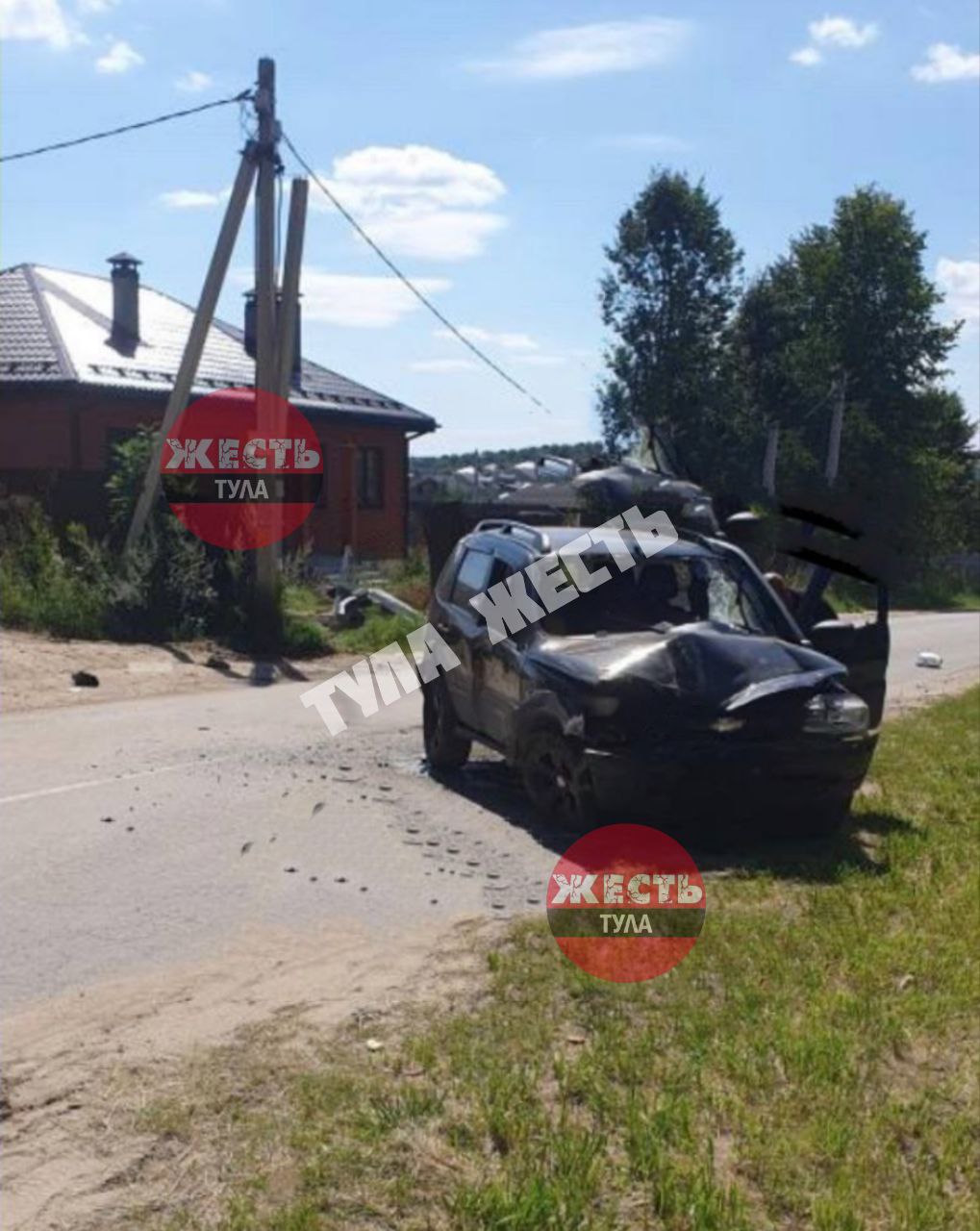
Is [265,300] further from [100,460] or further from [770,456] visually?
[770,456]

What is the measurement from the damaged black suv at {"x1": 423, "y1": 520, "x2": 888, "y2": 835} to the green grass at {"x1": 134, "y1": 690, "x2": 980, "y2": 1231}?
1230 mm

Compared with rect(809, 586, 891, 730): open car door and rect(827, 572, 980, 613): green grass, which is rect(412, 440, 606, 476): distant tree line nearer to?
rect(827, 572, 980, 613): green grass

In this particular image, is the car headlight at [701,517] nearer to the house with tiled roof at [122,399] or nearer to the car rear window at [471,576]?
the car rear window at [471,576]

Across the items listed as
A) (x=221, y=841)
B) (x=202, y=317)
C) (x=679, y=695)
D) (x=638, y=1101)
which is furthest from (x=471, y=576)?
(x=202, y=317)

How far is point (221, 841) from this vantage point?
24.8ft

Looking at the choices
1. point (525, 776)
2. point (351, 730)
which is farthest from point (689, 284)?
point (525, 776)

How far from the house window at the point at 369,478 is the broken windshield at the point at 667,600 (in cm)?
2269

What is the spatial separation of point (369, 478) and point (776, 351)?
59.9ft

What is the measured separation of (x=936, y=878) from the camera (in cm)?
688

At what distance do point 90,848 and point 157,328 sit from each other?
24.2 meters

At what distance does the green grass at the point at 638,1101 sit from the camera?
3.63 metres

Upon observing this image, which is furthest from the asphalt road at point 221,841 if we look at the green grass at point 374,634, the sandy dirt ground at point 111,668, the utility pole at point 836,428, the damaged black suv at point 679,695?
the utility pole at point 836,428

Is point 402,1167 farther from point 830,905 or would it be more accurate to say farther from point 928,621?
point 928,621

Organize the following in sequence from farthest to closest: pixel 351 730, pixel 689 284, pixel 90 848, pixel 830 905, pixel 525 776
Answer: pixel 689 284 < pixel 351 730 < pixel 525 776 < pixel 90 848 < pixel 830 905
